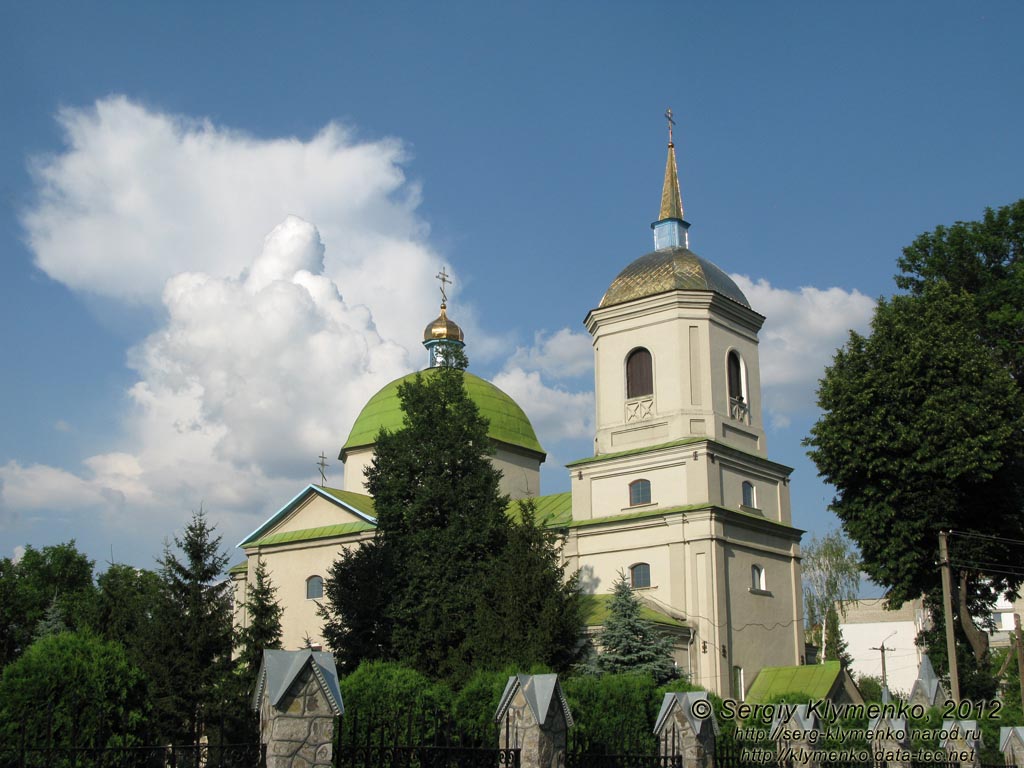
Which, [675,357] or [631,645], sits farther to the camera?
[675,357]

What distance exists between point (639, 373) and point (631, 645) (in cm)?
798

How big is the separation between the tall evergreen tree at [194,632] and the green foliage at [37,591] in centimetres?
1364

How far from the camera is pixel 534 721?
894 centimetres

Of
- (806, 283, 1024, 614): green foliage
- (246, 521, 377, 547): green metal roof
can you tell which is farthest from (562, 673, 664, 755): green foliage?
(246, 521, 377, 547): green metal roof

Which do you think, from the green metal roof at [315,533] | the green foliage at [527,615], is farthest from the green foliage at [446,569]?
the green metal roof at [315,533]

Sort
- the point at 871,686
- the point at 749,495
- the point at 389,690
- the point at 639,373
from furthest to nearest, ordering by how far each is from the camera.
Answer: the point at 871,686 → the point at 639,373 → the point at 749,495 → the point at 389,690

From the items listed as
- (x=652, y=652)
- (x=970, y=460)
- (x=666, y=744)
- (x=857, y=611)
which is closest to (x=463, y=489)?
(x=652, y=652)

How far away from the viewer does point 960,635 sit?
23531 millimetres

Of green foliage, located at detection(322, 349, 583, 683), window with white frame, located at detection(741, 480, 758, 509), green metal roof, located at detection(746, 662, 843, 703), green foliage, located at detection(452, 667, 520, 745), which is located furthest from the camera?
window with white frame, located at detection(741, 480, 758, 509)

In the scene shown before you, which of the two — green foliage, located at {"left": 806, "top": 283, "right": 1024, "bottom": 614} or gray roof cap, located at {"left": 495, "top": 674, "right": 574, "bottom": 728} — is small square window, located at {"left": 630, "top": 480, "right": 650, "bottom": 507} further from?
gray roof cap, located at {"left": 495, "top": 674, "right": 574, "bottom": 728}

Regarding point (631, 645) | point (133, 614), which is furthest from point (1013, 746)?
point (133, 614)

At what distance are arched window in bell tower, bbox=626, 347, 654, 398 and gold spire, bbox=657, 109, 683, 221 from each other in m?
4.85

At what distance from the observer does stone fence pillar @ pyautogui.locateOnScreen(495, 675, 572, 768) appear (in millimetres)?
8875

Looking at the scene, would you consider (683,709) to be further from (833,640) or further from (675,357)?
(833,640)
